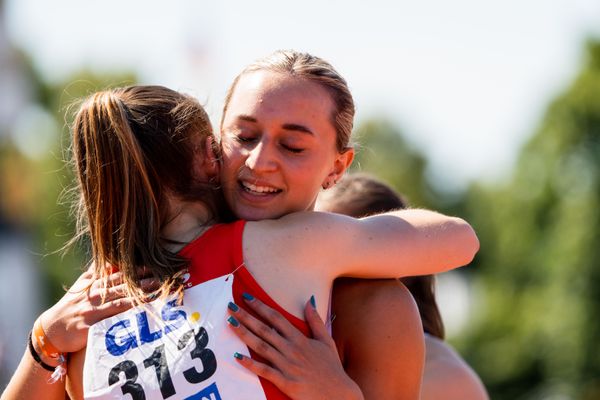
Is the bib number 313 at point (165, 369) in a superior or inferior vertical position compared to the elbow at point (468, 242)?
inferior

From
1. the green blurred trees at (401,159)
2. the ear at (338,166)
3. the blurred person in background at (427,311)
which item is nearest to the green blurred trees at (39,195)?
the green blurred trees at (401,159)

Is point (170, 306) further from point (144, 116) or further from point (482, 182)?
point (482, 182)

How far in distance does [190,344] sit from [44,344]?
550 millimetres

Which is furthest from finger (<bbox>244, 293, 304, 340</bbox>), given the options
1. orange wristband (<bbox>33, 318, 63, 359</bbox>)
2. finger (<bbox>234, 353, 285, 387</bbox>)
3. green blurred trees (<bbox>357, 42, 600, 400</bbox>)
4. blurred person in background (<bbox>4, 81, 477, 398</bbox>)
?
green blurred trees (<bbox>357, 42, 600, 400</bbox>)

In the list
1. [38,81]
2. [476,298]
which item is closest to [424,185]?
[476,298]

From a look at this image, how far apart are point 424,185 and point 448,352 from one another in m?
39.8

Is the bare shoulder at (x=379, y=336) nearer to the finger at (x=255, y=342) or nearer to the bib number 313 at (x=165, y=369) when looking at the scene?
the finger at (x=255, y=342)

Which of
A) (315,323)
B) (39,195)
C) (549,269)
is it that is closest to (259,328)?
(315,323)

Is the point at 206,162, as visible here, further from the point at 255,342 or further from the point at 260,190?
the point at 255,342

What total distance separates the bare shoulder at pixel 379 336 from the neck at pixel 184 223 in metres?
0.47

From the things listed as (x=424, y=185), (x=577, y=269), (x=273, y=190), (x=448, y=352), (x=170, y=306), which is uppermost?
(x=273, y=190)

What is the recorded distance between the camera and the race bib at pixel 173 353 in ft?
9.24

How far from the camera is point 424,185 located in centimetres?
4381

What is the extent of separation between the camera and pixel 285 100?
3205mm
